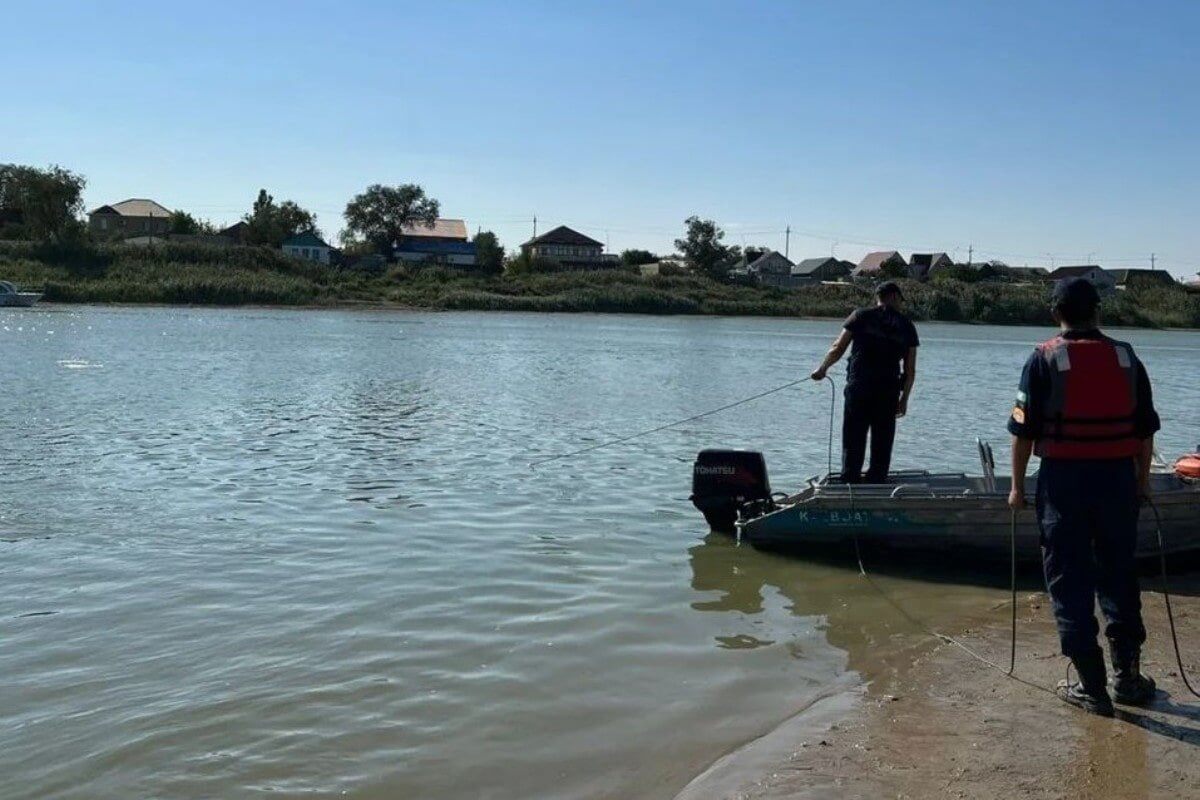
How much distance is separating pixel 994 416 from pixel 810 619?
1627cm

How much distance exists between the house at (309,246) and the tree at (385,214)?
14.1 feet

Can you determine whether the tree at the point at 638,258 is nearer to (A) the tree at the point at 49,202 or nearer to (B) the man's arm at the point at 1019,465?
(A) the tree at the point at 49,202

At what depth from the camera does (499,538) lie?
10.6 meters

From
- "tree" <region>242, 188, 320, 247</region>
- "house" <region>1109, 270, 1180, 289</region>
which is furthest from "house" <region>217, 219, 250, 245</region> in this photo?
"house" <region>1109, 270, 1180, 289</region>

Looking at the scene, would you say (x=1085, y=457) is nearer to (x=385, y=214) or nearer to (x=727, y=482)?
(x=727, y=482)

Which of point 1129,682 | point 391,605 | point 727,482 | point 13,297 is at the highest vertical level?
point 13,297

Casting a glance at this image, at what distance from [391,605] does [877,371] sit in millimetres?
4537

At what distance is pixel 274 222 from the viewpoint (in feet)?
379

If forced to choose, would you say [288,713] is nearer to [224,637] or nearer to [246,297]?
[224,637]

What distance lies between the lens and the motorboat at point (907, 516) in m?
9.28

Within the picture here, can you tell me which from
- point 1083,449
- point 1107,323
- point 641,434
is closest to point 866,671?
point 1083,449

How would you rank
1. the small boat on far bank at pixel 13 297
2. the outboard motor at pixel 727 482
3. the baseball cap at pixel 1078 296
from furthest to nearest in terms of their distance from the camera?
the small boat on far bank at pixel 13 297 → the outboard motor at pixel 727 482 → the baseball cap at pixel 1078 296

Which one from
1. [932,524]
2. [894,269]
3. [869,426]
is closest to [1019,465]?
[932,524]

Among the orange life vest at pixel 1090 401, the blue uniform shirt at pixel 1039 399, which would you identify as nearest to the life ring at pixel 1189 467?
the blue uniform shirt at pixel 1039 399
